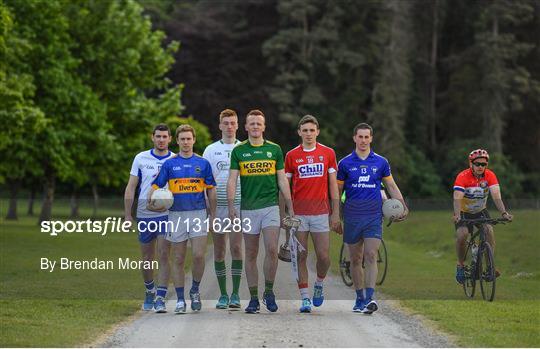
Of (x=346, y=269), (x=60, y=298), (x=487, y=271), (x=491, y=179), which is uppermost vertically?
(x=491, y=179)

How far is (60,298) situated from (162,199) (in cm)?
359

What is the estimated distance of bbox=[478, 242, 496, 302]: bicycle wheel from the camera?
1588 centimetres

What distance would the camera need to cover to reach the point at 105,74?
1897 inches

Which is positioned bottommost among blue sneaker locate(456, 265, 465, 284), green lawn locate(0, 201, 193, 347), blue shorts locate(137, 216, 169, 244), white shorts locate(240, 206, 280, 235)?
green lawn locate(0, 201, 193, 347)

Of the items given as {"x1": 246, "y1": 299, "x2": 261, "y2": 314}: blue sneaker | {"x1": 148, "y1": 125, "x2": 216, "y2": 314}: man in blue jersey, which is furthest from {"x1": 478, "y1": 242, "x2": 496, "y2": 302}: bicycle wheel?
{"x1": 148, "y1": 125, "x2": 216, "y2": 314}: man in blue jersey

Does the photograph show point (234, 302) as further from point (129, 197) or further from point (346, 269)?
point (346, 269)

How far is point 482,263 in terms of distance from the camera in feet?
53.4

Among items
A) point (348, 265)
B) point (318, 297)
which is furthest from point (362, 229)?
point (348, 265)

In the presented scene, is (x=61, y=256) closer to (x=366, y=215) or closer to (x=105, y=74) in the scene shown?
(x=366, y=215)

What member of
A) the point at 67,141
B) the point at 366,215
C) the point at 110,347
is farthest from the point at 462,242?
the point at 67,141

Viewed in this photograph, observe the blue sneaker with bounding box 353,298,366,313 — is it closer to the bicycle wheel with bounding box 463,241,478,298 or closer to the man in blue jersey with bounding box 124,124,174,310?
the man in blue jersey with bounding box 124,124,174,310

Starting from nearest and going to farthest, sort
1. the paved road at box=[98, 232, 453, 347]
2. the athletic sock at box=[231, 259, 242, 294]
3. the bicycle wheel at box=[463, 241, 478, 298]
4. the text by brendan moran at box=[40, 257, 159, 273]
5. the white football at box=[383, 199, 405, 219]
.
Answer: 1. the paved road at box=[98, 232, 453, 347]
2. the white football at box=[383, 199, 405, 219]
3. the athletic sock at box=[231, 259, 242, 294]
4. the bicycle wheel at box=[463, 241, 478, 298]
5. the text by brendan moran at box=[40, 257, 159, 273]

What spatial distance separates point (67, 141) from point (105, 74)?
422 centimetres

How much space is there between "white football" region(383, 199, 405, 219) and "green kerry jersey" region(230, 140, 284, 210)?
4.83 feet
